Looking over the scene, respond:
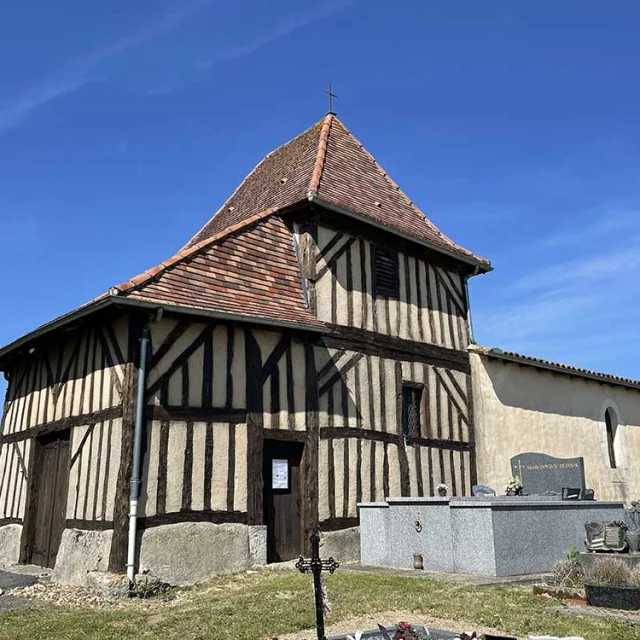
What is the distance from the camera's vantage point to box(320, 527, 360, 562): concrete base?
10.2 m

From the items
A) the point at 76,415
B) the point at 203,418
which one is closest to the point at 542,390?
the point at 203,418

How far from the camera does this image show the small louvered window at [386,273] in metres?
12.3

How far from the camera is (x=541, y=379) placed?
14.6m

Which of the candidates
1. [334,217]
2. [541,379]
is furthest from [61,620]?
[541,379]

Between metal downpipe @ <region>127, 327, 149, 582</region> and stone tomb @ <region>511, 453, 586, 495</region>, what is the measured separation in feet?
21.6

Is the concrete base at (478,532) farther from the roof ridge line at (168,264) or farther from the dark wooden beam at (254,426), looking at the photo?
the roof ridge line at (168,264)

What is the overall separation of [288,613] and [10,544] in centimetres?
701

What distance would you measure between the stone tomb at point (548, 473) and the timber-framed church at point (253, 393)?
1246 mm

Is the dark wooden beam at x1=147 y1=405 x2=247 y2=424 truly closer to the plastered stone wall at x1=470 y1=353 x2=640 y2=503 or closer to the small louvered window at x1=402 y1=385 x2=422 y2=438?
the small louvered window at x1=402 y1=385 x2=422 y2=438

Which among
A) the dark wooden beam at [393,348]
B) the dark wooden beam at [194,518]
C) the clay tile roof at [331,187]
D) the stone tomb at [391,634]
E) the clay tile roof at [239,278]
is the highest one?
the clay tile roof at [331,187]

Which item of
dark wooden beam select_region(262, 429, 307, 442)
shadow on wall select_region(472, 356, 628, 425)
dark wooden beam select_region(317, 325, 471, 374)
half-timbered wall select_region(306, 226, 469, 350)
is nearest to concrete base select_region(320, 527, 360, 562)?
dark wooden beam select_region(262, 429, 307, 442)

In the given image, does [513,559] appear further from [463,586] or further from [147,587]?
[147,587]

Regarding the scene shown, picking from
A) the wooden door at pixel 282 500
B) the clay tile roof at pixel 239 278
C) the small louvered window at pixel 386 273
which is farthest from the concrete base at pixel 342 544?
the small louvered window at pixel 386 273

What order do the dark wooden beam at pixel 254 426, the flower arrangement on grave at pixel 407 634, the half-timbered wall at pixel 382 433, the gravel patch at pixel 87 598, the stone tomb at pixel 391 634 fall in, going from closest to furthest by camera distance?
the flower arrangement on grave at pixel 407 634, the stone tomb at pixel 391 634, the gravel patch at pixel 87 598, the dark wooden beam at pixel 254 426, the half-timbered wall at pixel 382 433
